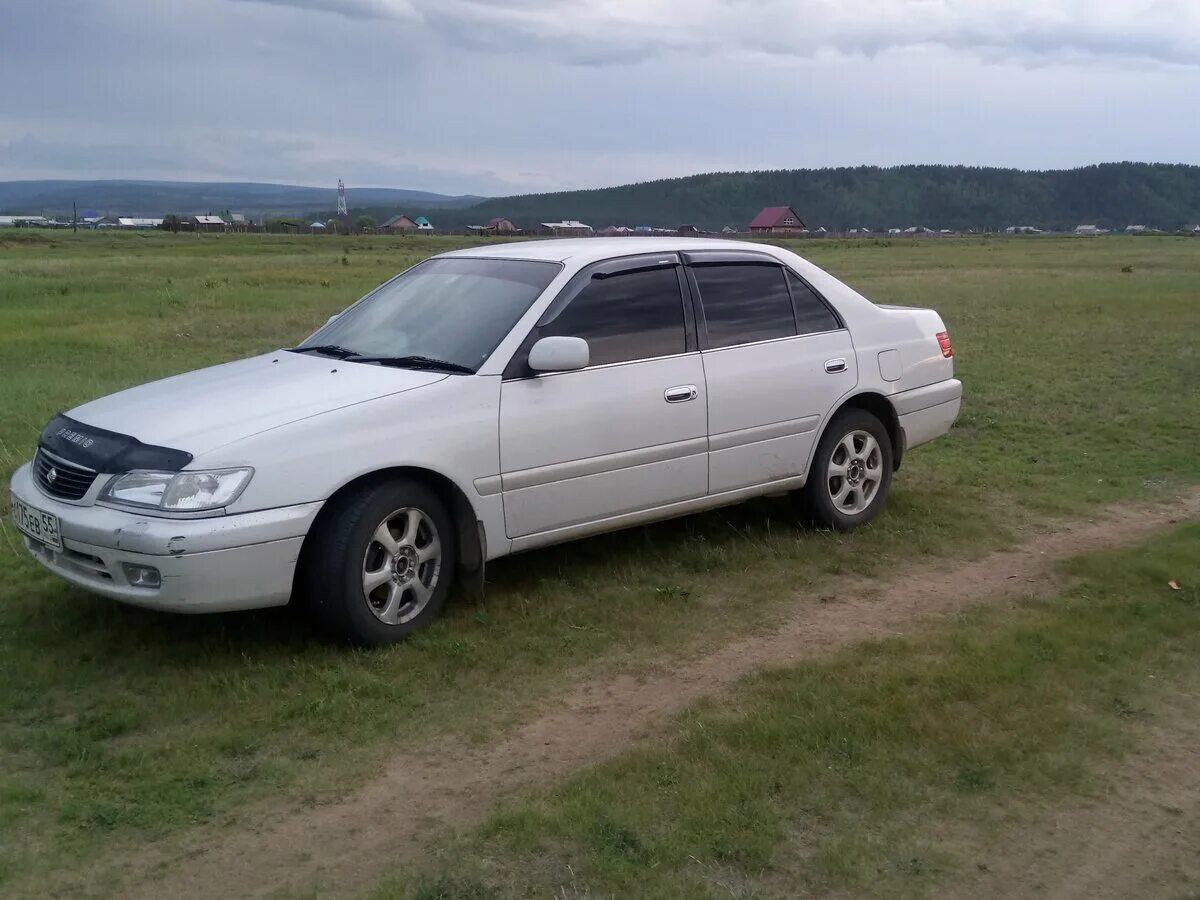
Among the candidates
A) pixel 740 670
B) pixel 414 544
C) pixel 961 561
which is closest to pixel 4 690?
pixel 414 544

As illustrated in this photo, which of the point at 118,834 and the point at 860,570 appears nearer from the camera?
the point at 118,834

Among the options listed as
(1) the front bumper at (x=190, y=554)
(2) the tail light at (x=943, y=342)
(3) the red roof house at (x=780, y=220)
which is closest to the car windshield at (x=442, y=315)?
(1) the front bumper at (x=190, y=554)

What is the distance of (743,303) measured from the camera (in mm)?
6281

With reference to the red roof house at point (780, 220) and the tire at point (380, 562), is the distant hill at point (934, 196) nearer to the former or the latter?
the red roof house at point (780, 220)

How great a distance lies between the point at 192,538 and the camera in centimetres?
434

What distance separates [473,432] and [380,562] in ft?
2.22

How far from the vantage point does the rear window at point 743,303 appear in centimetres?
610

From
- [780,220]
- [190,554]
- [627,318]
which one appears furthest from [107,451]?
[780,220]

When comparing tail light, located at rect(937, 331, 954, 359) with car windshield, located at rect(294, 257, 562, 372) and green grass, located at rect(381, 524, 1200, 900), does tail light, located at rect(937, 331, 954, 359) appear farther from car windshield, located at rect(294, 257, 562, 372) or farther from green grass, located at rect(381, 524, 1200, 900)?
car windshield, located at rect(294, 257, 562, 372)

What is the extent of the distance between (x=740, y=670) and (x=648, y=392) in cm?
149

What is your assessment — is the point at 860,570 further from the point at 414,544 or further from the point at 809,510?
the point at 414,544

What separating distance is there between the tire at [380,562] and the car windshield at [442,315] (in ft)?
2.34

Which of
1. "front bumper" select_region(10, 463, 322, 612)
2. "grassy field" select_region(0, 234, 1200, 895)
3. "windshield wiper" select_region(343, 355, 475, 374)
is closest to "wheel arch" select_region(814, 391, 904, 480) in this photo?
"grassy field" select_region(0, 234, 1200, 895)

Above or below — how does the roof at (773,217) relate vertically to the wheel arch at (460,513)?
above
